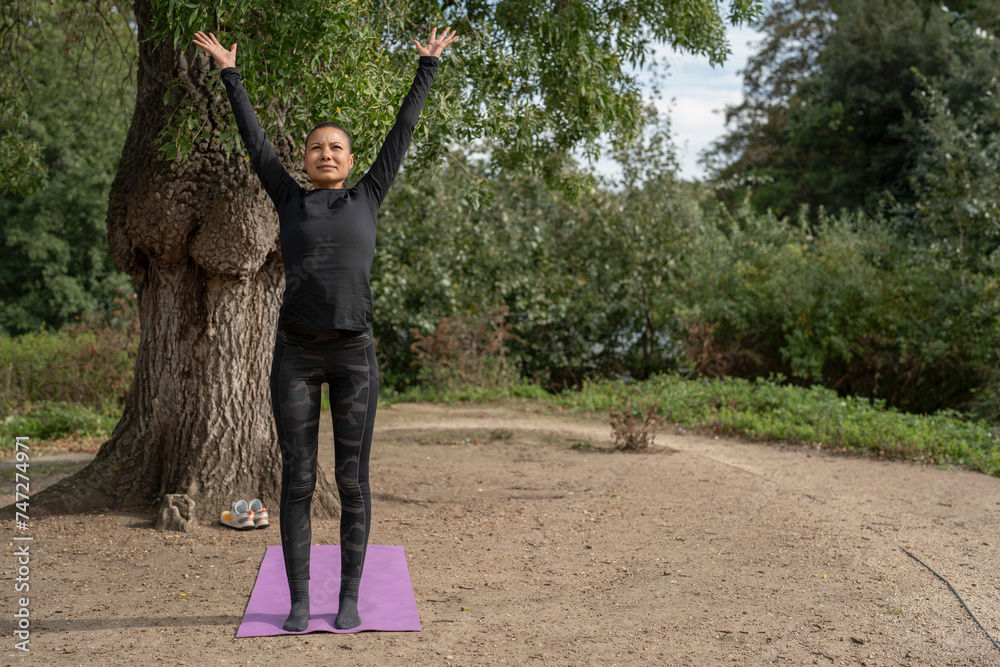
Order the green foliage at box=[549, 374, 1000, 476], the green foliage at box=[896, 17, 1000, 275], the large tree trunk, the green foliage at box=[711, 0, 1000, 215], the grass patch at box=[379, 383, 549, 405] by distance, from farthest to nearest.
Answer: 1. the green foliage at box=[711, 0, 1000, 215]
2. the grass patch at box=[379, 383, 549, 405]
3. the green foliage at box=[896, 17, 1000, 275]
4. the green foliage at box=[549, 374, 1000, 476]
5. the large tree trunk

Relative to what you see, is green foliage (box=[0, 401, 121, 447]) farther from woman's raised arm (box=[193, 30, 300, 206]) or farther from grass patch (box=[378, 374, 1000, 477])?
woman's raised arm (box=[193, 30, 300, 206])

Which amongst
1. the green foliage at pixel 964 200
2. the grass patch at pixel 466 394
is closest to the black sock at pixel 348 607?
the grass patch at pixel 466 394

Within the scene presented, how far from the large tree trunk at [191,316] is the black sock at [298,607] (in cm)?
162

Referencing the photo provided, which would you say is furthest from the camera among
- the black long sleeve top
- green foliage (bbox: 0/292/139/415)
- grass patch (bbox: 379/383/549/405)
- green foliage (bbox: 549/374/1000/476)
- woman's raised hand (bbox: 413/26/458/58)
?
grass patch (bbox: 379/383/549/405)

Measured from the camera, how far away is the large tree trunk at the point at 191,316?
4504 millimetres

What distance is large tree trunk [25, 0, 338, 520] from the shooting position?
4.50 metres

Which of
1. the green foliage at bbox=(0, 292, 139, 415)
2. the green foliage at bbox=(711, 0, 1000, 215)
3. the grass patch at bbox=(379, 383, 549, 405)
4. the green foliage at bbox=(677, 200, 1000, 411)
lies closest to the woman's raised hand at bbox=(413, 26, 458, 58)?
the green foliage at bbox=(0, 292, 139, 415)

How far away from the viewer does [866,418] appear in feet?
25.4

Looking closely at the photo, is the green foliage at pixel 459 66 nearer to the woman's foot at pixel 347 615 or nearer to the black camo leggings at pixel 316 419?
the black camo leggings at pixel 316 419

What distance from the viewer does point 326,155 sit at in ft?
9.95

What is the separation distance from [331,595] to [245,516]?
112cm

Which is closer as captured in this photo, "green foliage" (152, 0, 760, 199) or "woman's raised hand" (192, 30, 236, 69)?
"woman's raised hand" (192, 30, 236, 69)

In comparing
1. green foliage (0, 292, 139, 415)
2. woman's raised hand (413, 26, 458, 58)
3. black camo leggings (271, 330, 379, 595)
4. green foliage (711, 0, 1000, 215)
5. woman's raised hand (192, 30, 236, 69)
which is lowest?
green foliage (0, 292, 139, 415)

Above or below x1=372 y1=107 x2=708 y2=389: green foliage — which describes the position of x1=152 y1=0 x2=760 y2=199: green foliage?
above
